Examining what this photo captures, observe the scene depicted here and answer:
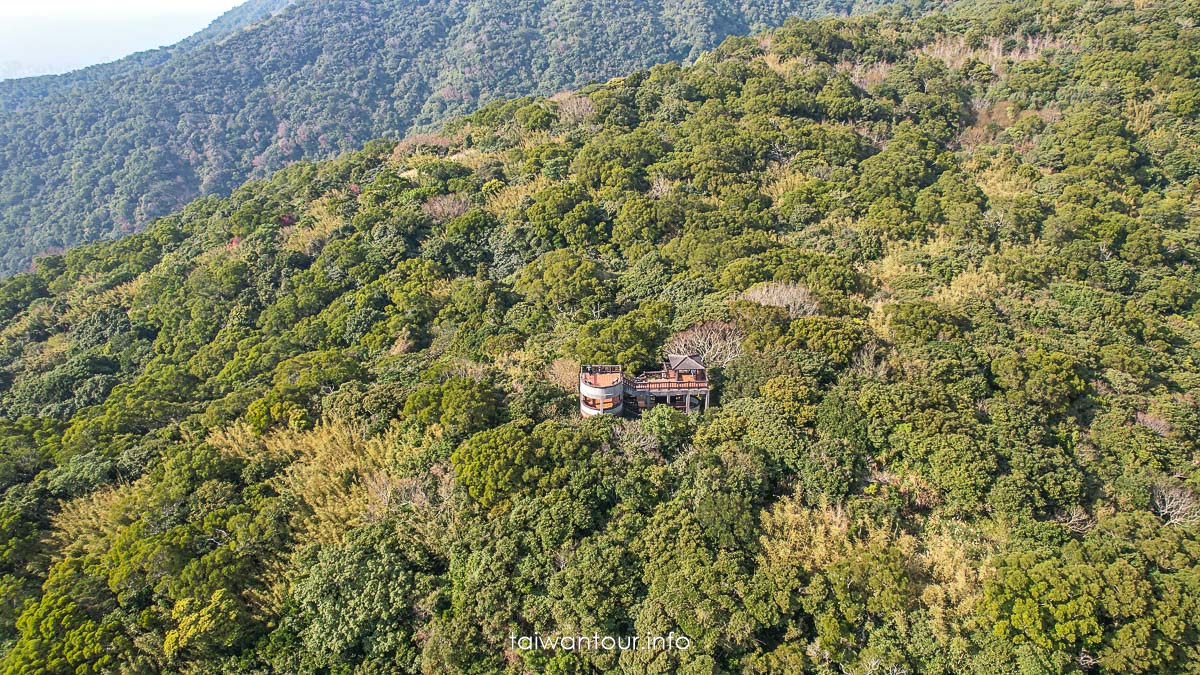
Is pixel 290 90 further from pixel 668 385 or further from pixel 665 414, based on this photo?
pixel 665 414

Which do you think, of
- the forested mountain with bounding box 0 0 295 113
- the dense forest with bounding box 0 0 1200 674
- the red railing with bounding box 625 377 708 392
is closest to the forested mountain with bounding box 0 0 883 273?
the forested mountain with bounding box 0 0 295 113

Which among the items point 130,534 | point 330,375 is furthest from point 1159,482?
point 130,534

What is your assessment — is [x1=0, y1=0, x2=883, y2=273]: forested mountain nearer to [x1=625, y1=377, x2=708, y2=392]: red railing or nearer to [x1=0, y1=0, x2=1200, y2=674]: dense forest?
[x1=0, y1=0, x2=1200, y2=674]: dense forest

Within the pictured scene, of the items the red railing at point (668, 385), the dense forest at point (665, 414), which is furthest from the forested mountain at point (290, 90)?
the red railing at point (668, 385)

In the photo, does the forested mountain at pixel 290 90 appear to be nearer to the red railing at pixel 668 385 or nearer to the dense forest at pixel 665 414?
the dense forest at pixel 665 414

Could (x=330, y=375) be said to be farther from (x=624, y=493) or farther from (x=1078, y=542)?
(x=1078, y=542)
